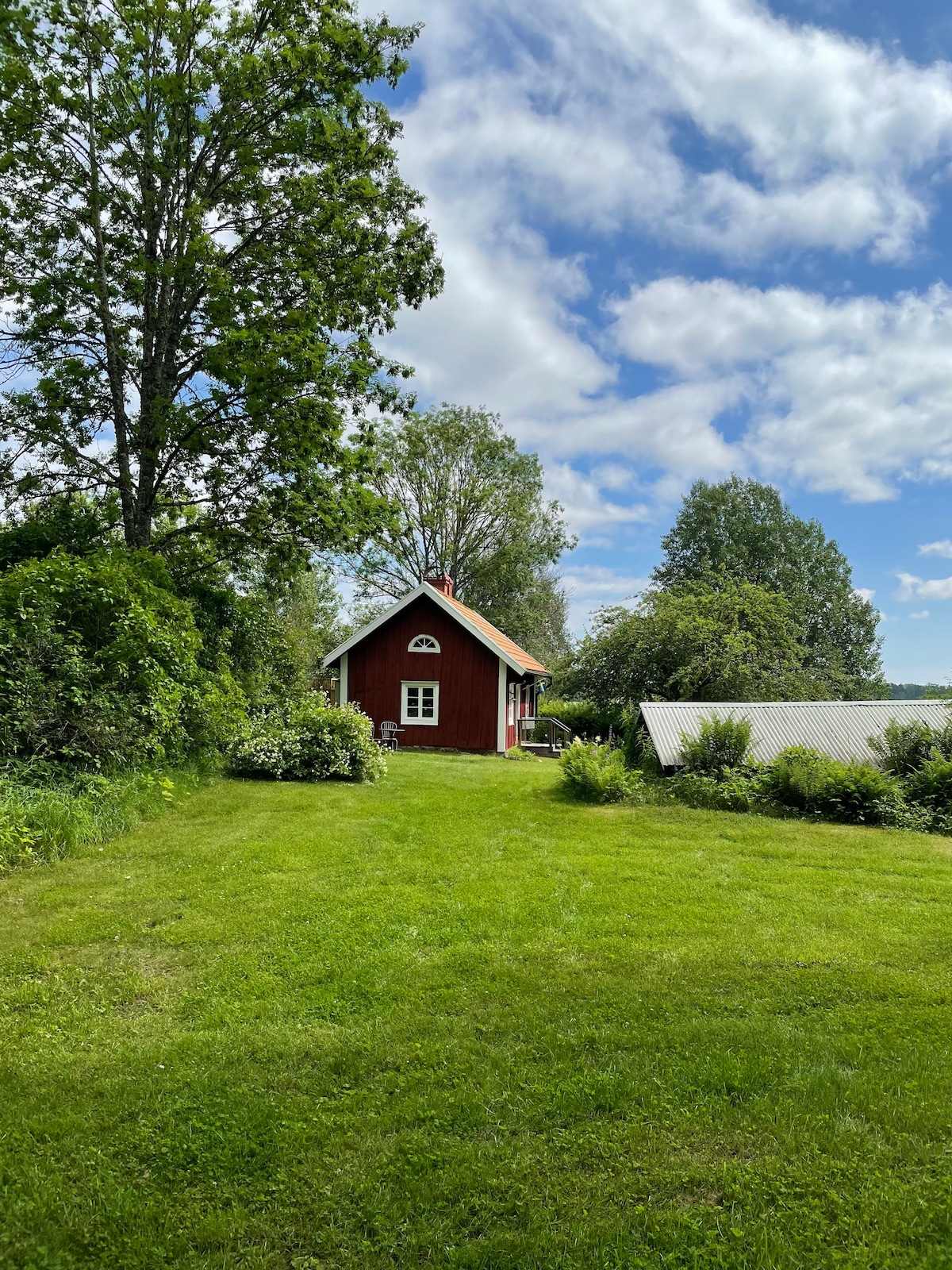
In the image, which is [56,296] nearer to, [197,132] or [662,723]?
[197,132]

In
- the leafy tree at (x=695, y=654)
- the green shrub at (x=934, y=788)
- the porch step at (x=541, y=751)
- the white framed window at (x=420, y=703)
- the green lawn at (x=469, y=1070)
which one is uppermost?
the leafy tree at (x=695, y=654)

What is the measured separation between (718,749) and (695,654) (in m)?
9.65

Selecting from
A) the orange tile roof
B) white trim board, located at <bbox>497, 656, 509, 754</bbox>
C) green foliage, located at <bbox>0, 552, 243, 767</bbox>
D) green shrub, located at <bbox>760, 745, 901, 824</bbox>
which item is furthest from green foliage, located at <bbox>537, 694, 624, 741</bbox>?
green foliage, located at <bbox>0, 552, 243, 767</bbox>

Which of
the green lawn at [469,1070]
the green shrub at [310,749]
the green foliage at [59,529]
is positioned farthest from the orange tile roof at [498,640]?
the green lawn at [469,1070]

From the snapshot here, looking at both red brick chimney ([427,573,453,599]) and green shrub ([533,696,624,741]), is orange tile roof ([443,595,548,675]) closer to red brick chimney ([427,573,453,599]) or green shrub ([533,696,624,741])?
red brick chimney ([427,573,453,599])

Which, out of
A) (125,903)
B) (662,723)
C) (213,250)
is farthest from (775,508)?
(125,903)

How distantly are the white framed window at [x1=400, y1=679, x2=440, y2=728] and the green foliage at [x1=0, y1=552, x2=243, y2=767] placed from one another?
30.6 ft

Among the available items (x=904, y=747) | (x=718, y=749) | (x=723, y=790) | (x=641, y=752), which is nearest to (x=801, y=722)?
(x=904, y=747)

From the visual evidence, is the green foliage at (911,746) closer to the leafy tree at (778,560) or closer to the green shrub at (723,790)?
the green shrub at (723,790)

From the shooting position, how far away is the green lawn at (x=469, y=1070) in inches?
98.4

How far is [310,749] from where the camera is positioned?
1260 centimetres

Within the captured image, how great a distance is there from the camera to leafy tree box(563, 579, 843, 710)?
20.9 metres

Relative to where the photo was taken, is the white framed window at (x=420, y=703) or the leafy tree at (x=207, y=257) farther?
the white framed window at (x=420, y=703)

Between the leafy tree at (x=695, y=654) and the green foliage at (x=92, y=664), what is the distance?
1425cm
